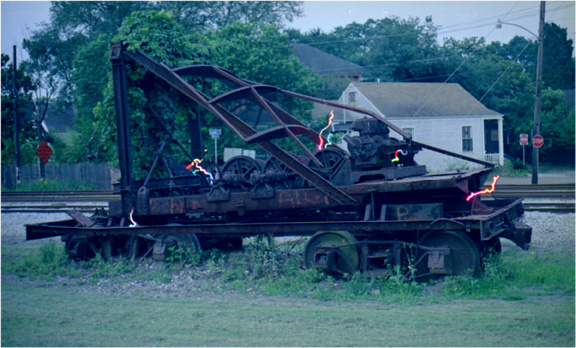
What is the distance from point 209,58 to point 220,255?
433 centimetres

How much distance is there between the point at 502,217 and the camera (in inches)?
320

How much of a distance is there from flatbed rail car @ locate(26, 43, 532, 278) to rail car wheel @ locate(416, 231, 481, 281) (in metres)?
0.01

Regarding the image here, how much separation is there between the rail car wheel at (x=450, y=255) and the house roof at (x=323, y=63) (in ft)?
145

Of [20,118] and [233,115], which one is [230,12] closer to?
[20,118]

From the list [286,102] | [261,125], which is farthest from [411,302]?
Answer: [261,125]

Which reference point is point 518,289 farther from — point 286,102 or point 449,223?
point 286,102

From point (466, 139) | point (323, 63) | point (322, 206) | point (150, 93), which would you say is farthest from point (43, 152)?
point (323, 63)

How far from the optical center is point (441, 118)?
31203mm

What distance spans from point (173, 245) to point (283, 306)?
3356mm

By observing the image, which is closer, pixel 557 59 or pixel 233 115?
pixel 233 115

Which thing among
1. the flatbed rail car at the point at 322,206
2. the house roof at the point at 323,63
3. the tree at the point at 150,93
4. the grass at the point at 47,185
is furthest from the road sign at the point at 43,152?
the house roof at the point at 323,63

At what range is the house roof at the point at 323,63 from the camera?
172 feet

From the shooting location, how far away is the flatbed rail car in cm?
802

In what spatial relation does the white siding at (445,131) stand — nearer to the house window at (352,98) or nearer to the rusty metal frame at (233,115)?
the house window at (352,98)
